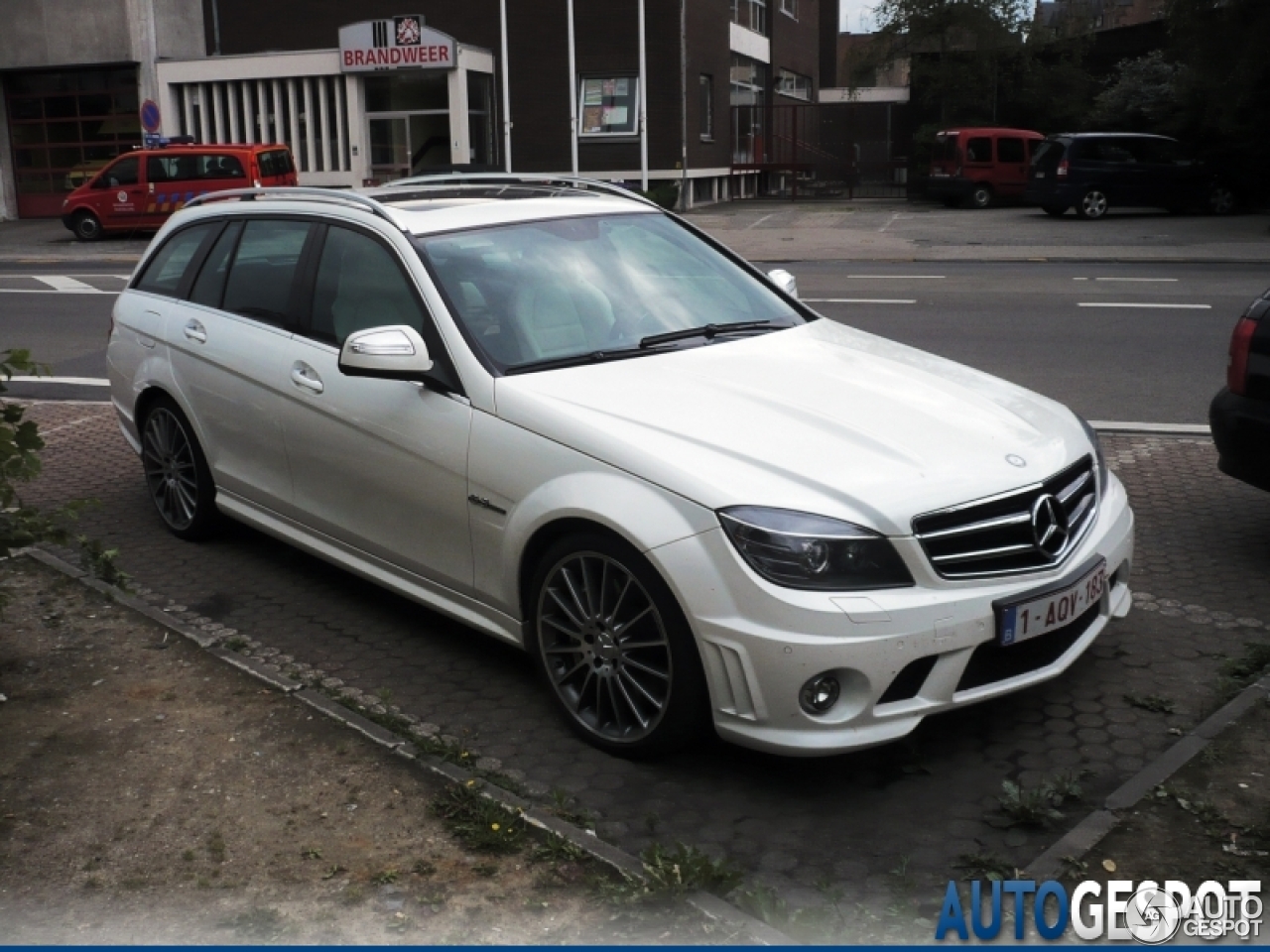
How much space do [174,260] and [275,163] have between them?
22.6 m

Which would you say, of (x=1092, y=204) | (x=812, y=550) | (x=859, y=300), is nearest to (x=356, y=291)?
(x=812, y=550)

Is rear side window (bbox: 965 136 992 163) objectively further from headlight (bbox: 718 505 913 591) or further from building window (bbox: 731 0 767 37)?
headlight (bbox: 718 505 913 591)

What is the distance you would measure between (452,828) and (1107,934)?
167 centimetres

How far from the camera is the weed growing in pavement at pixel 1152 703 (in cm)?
457

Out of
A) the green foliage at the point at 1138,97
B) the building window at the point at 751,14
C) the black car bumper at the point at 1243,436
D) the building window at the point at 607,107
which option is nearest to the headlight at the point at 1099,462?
the black car bumper at the point at 1243,436

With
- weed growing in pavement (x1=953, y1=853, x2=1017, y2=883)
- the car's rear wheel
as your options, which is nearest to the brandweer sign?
the car's rear wheel

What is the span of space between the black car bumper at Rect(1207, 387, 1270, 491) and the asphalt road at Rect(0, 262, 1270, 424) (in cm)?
301

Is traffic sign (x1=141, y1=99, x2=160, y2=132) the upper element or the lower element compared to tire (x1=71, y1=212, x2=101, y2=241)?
upper

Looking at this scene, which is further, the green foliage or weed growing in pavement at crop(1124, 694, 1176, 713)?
the green foliage

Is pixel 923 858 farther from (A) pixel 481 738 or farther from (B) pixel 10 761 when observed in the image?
(B) pixel 10 761

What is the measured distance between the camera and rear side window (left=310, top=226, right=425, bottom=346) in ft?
17.0

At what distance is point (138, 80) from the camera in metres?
35.6

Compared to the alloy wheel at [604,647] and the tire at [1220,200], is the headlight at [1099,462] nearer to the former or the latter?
the alloy wheel at [604,647]

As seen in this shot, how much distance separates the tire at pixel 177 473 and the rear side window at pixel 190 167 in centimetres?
2196
